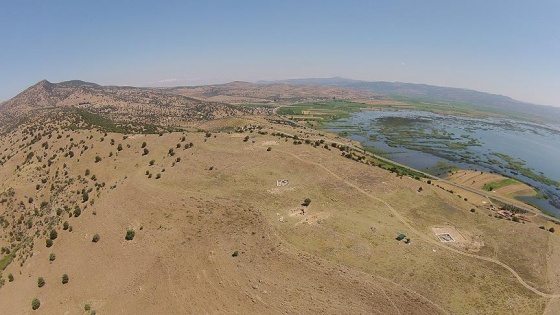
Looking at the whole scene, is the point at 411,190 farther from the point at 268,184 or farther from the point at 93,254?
the point at 93,254

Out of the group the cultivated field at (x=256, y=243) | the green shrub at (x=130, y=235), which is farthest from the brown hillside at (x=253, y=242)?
the green shrub at (x=130, y=235)

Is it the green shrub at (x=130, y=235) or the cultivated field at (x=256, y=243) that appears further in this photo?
the green shrub at (x=130, y=235)

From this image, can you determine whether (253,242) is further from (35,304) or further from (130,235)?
(35,304)

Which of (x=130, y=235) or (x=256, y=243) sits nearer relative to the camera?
(x=256, y=243)

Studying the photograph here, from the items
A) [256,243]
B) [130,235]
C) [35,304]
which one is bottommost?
[35,304]

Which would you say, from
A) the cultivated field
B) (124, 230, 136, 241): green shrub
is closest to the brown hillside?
the cultivated field

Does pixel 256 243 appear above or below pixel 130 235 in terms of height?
above

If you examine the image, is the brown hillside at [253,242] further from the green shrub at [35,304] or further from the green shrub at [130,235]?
the green shrub at [35,304]

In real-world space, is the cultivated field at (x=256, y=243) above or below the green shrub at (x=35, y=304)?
above

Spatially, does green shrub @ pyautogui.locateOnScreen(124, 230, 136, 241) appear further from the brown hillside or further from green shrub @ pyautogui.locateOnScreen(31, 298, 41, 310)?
green shrub @ pyautogui.locateOnScreen(31, 298, 41, 310)

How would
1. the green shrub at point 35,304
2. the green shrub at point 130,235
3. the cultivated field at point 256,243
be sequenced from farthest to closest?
the green shrub at point 130,235
the green shrub at point 35,304
the cultivated field at point 256,243

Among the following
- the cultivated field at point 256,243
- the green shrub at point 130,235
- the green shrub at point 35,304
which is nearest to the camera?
the cultivated field at point 256,243

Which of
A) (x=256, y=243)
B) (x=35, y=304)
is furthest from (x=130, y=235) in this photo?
(x=256, y=243)
